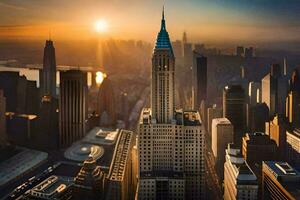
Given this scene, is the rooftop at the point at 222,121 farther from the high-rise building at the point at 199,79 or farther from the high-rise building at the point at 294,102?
the high-rise building at the point at 294,102

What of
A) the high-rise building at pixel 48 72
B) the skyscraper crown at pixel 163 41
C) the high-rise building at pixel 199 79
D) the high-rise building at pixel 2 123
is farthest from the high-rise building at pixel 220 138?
the high-rise building at pixel 2 123

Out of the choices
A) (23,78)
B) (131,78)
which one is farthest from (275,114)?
(23,78)

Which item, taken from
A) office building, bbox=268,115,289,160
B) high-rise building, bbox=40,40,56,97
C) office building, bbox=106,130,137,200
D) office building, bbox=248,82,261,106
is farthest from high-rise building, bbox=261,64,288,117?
high-rise building, bbox=40,40,56,97

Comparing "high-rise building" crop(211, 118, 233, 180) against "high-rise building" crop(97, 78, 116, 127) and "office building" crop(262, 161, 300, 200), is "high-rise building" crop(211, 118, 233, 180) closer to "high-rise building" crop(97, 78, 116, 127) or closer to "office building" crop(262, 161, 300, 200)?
"office building" crop(262, 161, 300, 200)

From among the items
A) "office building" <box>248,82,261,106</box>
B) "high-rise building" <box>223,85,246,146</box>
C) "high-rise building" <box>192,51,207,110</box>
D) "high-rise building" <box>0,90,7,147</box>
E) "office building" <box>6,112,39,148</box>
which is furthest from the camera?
"office building" <box>248,82,261,106</box>

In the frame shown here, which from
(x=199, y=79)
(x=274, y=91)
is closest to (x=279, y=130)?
(x=274, y=91)

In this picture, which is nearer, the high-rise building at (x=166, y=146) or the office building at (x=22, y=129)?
the high-rise building at (x=166, y=146)

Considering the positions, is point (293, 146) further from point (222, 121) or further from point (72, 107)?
point (72, 107)
